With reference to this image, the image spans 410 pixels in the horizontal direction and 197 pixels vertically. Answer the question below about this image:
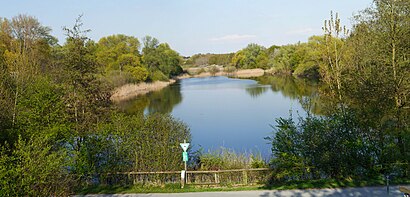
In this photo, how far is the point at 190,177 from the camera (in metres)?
11.9

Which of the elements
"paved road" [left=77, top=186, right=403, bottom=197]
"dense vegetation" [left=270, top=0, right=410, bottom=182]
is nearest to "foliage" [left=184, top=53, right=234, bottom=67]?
"dense vegetation" [left=270, top=0, right=410, bottom=182]

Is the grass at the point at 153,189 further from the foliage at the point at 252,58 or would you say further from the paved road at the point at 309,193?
the foliage at the point at 252,58

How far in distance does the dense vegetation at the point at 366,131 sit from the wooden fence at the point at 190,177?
2.55 feet

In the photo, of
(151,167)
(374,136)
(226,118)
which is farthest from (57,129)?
(226,118)

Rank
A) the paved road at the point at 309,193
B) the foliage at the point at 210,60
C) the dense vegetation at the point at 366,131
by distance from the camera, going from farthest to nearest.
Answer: the foliage at the point at 210,60
the dense vegetation at the point at 366,131
the paved road at the point at 309,193

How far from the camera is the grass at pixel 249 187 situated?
32.6 feet

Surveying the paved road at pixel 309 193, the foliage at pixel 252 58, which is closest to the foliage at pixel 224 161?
the paved road at pixel 309 193

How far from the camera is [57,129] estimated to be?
12.2 meters

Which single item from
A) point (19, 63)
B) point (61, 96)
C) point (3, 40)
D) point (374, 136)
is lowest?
point (374, 136)

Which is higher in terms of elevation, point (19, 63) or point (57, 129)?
point (19, 63)

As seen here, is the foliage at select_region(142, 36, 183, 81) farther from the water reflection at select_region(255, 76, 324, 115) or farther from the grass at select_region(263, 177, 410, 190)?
the grass at select_region(263, 177, 410, 190)

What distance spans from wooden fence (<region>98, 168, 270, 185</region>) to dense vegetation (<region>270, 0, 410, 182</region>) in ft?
2.55

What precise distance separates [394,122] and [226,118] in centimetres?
1878

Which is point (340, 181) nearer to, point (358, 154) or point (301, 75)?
point (358, 154)
